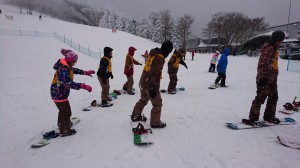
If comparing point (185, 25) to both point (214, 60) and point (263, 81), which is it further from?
point (263, 81)

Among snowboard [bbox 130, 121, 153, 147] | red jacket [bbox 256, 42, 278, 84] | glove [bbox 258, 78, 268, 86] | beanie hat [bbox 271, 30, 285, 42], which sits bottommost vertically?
snowboard [bbox 130, 121, 153, 147]

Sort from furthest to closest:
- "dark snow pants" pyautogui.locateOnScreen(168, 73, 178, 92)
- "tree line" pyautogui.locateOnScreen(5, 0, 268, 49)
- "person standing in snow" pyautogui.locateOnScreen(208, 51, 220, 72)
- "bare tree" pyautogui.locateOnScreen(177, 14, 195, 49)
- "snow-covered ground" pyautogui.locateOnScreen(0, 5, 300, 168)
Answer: "bare tree" pyautogui.locateOnScreen(177, 14, 195, 49) < "tree line" pyautogui.locateOnScreen(5, 0, 268, 49) < "person standing in snow" pyautogui.locateOnScreen(208, 51, 220, 72) < "dark snow pants" pyautogui.locateOnScreen(168, 73, 178, 92) < "snow-covered ground" pyautogui.locateOnScreen(0, 5, 300, 168)

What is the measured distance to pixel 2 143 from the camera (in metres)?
4.70

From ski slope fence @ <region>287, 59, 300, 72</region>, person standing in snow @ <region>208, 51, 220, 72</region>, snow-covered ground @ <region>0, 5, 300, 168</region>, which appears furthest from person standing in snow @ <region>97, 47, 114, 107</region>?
ski slope fence @ <region>287, 59, 300, 72</region>

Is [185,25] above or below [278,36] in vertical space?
above

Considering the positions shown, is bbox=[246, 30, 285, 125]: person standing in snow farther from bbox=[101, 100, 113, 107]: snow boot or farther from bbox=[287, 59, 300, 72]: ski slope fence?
bbox=[287, 59, 300, 72]: ski slope fence

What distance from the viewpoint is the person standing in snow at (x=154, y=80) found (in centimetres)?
488

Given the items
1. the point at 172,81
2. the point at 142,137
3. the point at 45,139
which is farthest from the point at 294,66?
the point at 45,139

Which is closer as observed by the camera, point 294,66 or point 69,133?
point 69,133

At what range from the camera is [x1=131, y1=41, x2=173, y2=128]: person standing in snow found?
4.88m

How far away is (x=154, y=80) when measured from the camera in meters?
4.86

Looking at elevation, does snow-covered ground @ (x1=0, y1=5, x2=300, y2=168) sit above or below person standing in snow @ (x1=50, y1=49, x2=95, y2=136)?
below

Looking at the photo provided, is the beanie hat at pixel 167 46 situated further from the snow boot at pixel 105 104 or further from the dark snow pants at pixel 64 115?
the snow boot at pixel 105 104

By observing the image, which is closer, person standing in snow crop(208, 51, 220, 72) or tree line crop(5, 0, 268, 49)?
person standing in snow crop(208, 51, 220, 72)
